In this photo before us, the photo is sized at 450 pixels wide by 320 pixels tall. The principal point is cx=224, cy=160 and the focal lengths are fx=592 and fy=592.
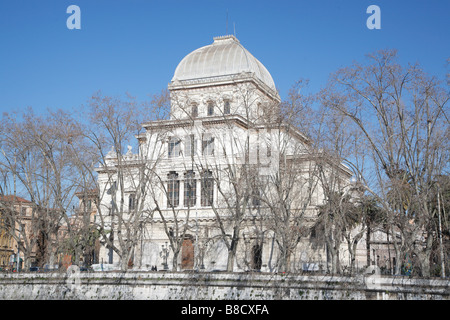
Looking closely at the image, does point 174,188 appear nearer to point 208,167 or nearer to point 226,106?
point 208,167

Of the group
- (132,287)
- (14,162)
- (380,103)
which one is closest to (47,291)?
(132,287)

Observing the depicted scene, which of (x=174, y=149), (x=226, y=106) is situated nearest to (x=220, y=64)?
(x=226, y=106)

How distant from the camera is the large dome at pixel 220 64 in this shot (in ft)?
214

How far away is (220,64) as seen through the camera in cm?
6594

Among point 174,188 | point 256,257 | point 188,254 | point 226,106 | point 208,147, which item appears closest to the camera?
point 256,257

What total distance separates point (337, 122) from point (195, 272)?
1331 centimetres

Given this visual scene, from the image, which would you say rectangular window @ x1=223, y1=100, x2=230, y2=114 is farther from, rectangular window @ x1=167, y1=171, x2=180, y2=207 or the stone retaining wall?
the stone retaining wall

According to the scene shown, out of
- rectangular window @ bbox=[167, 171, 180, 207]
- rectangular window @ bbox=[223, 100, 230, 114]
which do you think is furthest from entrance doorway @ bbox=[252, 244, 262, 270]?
rectangular window @ bbox=[223, 100, 230, 114]

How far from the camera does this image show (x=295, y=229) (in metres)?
43.2

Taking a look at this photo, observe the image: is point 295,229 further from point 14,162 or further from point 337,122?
point 14,162

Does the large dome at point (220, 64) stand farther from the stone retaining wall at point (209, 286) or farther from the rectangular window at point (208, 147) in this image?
the stone retaining wall at point (209, 286)

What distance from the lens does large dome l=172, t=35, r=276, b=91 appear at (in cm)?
6519

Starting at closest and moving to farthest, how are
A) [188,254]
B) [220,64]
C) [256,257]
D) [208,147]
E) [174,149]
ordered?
[256,257] < [208,147] < [188,254] < [174,149] < [220,64]

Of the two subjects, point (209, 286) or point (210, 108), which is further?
point (210, 108)
